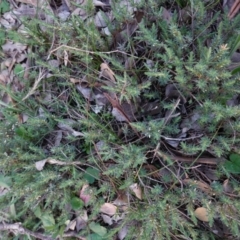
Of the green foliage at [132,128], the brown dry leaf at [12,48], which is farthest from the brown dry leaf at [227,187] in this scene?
the brown dry leaf at [12,48]

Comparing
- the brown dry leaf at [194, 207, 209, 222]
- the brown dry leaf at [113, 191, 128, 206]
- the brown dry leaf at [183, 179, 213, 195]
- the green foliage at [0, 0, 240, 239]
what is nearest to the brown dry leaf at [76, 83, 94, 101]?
the green foliage at [0, 0, 240, 239]

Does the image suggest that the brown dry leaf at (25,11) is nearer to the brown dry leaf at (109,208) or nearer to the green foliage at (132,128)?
the green foliage at (132,128)

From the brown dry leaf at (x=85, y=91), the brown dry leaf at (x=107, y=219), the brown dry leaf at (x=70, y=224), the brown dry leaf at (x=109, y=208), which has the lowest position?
the brown dry leaf at (x=70, y=224)

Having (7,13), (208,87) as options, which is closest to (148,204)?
(208,87)

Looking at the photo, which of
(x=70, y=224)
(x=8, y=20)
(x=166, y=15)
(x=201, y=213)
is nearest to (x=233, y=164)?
(x=201, y=213)

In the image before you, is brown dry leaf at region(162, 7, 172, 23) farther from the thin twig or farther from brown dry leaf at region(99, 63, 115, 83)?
the thin twig

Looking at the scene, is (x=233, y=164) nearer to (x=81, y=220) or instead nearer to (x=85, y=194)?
(x=85, y=194)
